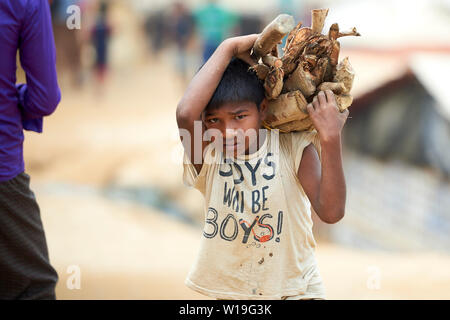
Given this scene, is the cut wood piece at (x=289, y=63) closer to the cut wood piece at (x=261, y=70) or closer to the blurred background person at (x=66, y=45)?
the cut wood piece at (x=261, y=70)

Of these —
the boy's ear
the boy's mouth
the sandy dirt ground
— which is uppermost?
the boy's ear

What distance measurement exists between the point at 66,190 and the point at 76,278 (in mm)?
4024

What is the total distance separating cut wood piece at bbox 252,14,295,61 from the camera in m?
2.11

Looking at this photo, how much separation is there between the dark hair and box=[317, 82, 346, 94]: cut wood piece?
258 mm

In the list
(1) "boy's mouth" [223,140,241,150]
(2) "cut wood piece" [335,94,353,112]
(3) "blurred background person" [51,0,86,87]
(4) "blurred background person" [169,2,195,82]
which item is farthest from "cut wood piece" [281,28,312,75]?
(3) "blurred background person" [51,0,86,87]

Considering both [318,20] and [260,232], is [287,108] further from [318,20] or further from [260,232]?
[260,232]

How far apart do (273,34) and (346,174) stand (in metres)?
8.36

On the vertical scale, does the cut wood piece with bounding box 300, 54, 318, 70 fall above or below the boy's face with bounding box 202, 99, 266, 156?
above

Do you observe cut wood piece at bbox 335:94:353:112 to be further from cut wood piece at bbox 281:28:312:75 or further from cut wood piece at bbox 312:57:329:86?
cut wood piece at bbox 281:28:312:75

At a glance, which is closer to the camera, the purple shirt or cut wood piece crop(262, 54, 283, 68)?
cut wood piece crop(262, 54, 283, 68)

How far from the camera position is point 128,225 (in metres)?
7.36

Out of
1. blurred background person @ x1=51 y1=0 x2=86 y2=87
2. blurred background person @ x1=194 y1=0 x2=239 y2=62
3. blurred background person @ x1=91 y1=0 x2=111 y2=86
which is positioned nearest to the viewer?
blurred background person @ x1=194 y1=0 x2=239 y2=62

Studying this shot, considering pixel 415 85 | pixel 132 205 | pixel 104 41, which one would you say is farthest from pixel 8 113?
pixel 104 41

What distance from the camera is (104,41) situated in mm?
13070
